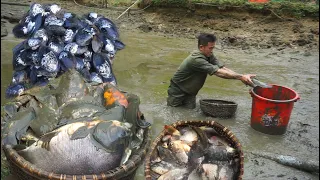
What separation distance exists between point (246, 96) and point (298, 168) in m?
2.11

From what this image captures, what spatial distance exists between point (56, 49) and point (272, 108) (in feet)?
8.13

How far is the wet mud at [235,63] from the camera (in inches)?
177

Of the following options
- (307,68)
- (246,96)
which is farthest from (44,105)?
(307,68)

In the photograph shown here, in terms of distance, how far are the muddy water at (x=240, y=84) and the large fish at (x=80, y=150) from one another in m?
1.44

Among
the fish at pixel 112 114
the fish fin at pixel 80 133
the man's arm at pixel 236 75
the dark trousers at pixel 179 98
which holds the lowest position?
the dark trousers at pixel 179 98

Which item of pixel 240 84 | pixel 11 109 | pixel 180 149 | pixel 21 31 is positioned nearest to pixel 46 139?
pixel 11 109

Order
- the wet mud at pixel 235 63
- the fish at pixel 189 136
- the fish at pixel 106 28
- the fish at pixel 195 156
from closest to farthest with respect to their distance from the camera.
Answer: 1. the fish at pixel 195 156
2. the fish at pixel 189 136
3. the fish at pixel 106 28
4. the wet mud at pixel 235 63

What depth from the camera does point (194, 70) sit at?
5.05 metres

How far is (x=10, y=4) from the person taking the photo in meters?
10.9

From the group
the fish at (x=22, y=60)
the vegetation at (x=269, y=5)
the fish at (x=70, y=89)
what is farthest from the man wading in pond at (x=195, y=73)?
the vegetation at (x=269, y=5)

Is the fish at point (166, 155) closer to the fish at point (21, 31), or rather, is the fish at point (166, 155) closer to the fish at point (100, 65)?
the fish at point (100, 65)

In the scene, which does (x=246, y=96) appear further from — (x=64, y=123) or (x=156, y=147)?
(x=64, y=123)

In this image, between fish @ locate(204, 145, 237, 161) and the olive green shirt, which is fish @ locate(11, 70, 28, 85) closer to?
fish @ locate(204, 145, 237, 161)

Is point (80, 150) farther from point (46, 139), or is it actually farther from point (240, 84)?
point (240, 84)
